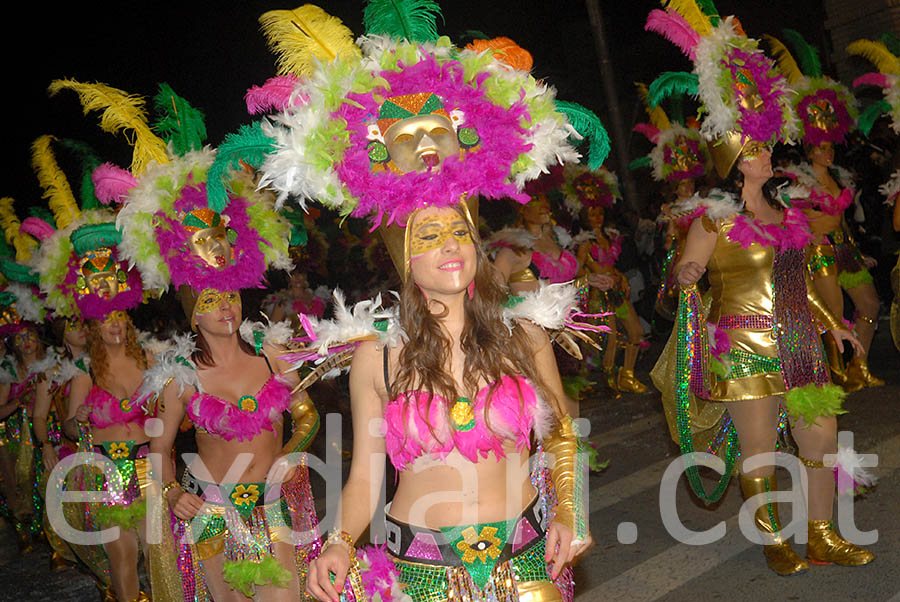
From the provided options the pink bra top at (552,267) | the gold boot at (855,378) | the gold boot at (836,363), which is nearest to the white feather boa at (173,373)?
the pink bra top at (552,267)

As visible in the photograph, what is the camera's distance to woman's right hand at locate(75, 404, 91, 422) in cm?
567

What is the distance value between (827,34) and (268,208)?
50.3 feet

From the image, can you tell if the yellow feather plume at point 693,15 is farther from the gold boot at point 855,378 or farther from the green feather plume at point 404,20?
the gold boot at point 855,378

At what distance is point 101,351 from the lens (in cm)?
574

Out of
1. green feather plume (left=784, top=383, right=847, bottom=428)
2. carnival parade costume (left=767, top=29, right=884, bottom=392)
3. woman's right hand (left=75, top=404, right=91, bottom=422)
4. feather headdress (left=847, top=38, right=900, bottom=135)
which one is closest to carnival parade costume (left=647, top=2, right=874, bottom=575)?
green feather plume (left=784, top=383, right=847, bottom=428)

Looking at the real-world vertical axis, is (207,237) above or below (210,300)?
above

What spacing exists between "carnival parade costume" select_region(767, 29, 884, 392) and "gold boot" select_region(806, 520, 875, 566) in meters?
3.47

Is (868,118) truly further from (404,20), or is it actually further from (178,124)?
(404,20)

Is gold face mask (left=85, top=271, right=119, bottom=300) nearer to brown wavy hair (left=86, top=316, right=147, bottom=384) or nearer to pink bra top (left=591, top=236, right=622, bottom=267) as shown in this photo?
brown wavy hair (left=86, top=316, right=147, bottom=384)

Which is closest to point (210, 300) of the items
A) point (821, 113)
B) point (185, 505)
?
point (185, 505)

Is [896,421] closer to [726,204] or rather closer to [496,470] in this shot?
[726,204]

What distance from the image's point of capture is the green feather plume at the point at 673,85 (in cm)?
515

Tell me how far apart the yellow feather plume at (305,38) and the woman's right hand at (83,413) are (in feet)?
10.5

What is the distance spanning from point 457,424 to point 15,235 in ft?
18.4
